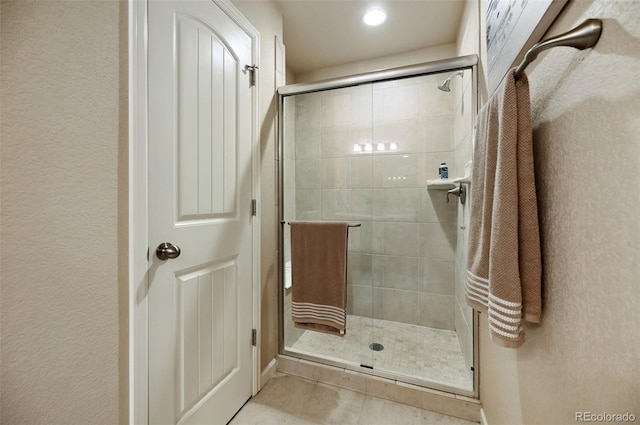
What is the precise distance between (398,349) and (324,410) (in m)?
0.64

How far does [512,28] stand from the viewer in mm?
814

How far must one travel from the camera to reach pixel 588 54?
1.58ft

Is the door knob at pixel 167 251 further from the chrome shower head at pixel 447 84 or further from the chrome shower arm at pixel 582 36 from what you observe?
the chrome shower head at pixel 447 84

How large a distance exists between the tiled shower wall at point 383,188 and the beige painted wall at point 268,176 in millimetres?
170

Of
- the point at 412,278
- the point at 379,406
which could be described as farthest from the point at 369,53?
the point at 379,406

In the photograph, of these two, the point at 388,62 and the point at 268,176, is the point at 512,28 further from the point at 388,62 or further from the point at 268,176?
the point at 388,62

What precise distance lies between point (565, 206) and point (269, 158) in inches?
56.0

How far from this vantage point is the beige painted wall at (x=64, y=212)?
0.60 meters

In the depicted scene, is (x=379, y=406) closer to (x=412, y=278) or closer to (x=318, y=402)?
(x=318, y=402)

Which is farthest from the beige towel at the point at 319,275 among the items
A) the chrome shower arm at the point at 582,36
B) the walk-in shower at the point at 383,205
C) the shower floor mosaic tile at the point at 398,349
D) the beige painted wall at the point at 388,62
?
the beige painted wall at the point at 388,62

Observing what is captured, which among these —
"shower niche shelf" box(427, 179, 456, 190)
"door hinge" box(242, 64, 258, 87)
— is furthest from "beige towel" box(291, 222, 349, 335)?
"door hinge" box(242, 64, 258, 87)

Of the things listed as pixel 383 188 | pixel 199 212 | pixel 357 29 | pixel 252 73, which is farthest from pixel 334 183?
pixel 357 29

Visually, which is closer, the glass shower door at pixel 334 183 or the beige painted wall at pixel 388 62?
the glass shower door at pixel 334 183

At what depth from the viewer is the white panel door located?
3.14ft
